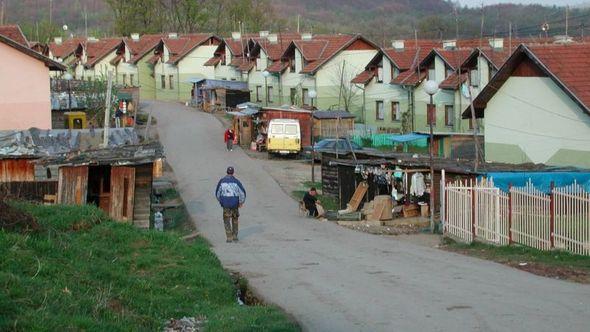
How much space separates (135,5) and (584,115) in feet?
274

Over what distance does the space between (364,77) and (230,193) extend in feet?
131

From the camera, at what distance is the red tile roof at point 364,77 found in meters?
60.7

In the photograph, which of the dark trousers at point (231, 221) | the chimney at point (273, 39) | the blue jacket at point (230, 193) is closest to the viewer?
the blue jacket at point (230, 193)

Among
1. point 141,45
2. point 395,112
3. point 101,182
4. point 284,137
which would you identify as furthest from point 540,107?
point 141,45

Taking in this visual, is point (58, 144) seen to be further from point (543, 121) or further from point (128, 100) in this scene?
point (128, 100)

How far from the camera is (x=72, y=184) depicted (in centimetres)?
2606

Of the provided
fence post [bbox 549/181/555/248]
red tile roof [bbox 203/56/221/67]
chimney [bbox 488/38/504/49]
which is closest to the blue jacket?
fence post [bbox 549/181/555/248]

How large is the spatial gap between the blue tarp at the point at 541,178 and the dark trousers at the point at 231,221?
6.44 metres

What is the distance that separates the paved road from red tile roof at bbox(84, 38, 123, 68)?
214 feet

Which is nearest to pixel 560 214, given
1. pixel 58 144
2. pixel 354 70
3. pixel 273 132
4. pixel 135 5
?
pixel 58 144

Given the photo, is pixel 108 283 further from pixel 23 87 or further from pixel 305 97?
pixel 305 97

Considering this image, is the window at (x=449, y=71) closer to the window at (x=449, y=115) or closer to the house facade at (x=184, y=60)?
the window at (x=449, y=115)

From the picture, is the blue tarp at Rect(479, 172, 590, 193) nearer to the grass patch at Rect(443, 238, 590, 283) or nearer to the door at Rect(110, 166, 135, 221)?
the grass patch at Rect(443, 238, 590, 283)

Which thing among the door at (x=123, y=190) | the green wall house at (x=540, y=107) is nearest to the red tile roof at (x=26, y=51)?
the door at (x=123, y=190)
